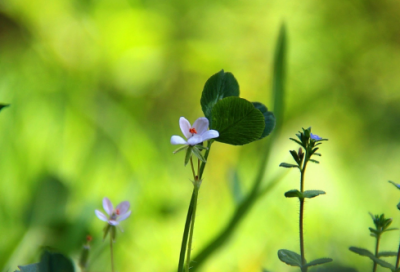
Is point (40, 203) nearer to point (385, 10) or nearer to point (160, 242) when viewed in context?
point (160, 242)

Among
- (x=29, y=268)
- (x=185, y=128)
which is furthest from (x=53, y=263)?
(x=185, y=128)

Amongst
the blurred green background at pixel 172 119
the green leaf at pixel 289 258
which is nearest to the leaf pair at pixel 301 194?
the green leaf at pixel 289 258

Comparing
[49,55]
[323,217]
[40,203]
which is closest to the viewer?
[40,203]

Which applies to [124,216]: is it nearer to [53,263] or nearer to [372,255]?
[53,263]

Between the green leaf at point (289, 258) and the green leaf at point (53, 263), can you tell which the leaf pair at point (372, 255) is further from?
the green leaf at point (53, 263)

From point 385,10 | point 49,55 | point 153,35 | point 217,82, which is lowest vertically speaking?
point 217,82

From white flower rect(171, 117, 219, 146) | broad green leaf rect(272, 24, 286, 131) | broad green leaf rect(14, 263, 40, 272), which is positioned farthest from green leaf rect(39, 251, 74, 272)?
broad green leaf rect(272, 24, 286, 131)

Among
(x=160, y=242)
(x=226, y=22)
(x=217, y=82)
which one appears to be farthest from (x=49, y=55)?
(x=217, y=82)

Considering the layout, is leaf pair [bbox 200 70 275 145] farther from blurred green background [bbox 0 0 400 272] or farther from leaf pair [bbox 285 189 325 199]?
blurred green background [bbox 0 0 400 272]
